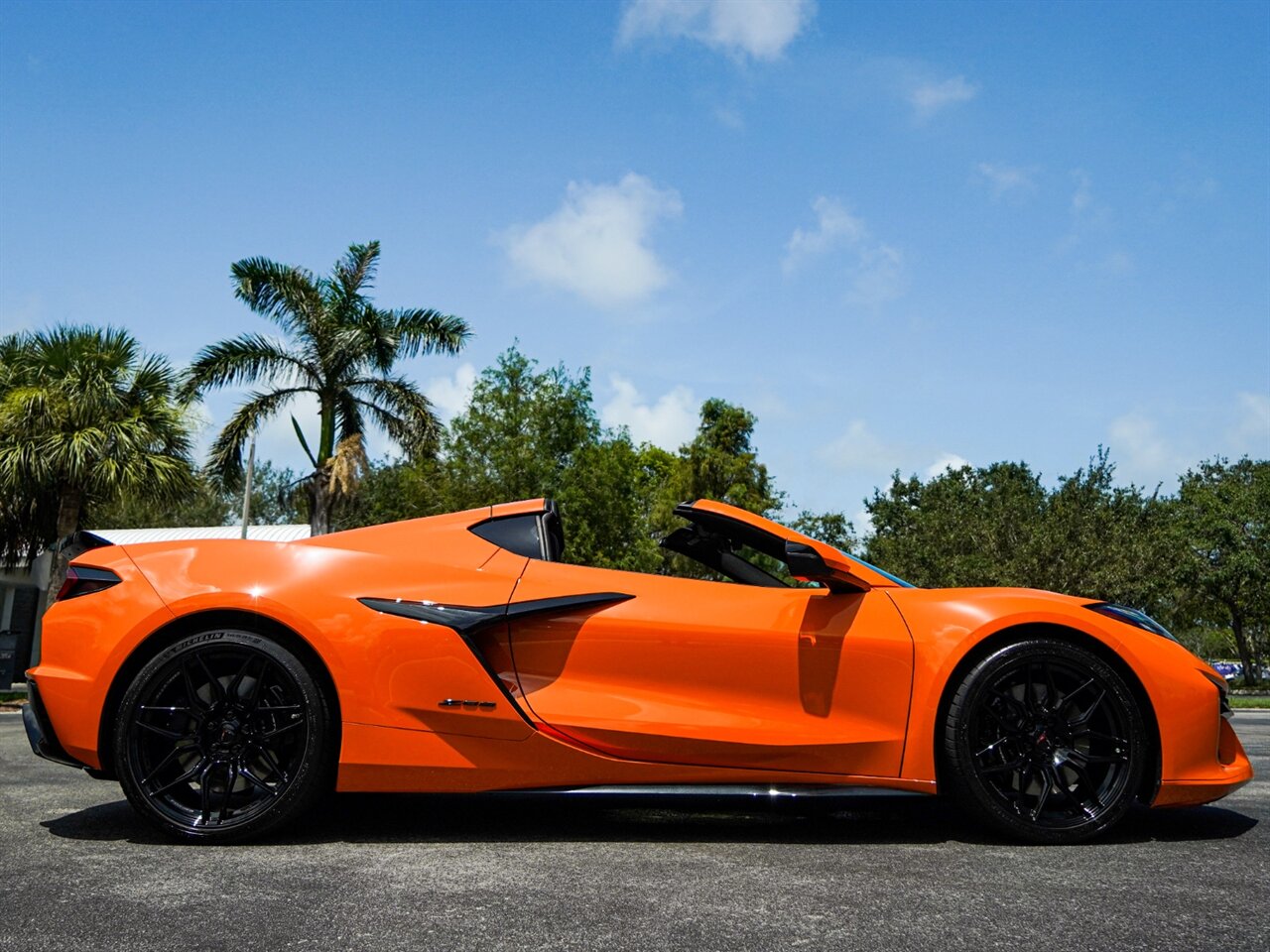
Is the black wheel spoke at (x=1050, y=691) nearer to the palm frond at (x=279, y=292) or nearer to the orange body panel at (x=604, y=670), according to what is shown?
the orange body panel at (x=604, y=670)

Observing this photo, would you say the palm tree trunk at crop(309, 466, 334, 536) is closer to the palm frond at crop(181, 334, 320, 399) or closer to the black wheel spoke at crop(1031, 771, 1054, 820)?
the palm frond at crop(181, 334, 320, 399)

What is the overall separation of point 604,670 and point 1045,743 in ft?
5.18

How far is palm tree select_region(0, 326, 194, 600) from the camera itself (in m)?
17.2

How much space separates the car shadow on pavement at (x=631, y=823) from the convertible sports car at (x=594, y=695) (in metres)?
0.15

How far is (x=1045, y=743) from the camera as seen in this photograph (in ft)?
12.0

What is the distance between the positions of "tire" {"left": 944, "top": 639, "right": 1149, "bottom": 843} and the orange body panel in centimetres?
9

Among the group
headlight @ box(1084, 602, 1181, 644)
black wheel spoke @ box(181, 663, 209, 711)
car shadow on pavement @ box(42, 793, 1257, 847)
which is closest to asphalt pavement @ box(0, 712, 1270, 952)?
car shadow on pavement @ box(42, 793, 1257, 847)

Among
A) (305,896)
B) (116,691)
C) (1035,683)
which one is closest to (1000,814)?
(1035,683)

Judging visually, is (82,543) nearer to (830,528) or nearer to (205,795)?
(205,795)

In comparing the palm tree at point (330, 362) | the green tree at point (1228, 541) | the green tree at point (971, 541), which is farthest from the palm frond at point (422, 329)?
the green tree at point (1228, 541)

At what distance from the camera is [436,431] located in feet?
70.7

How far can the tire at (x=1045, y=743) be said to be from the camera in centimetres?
360

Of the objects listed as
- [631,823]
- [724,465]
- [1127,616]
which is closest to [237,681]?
[631,823]

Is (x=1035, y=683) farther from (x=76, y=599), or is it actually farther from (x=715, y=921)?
(x=76, y=599)
